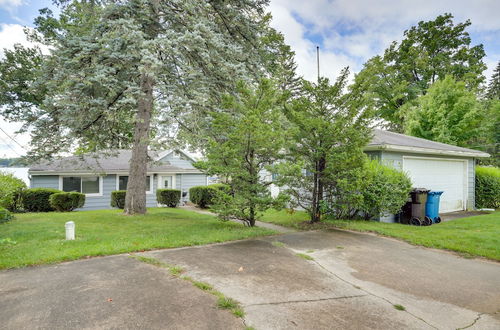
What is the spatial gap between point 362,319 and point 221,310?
1.50 metres

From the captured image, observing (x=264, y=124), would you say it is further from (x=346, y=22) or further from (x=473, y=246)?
(x=346, y=22)

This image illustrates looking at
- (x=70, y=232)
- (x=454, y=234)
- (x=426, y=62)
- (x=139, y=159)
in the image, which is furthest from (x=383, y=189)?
(x=426, y=62)

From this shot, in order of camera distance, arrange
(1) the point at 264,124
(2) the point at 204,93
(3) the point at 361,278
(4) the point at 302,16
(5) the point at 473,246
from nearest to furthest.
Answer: (3) the point at 361,278 < (5) the point at 473,246 < (1) the point at 264,124 < (2) the point at 204,93 < (4) the point at 302,16

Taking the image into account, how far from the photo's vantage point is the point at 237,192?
22.9 ft

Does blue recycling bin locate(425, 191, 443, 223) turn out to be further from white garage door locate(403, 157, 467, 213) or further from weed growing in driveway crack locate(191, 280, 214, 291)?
weed growing in driveway crack locate(191, 280, 214, 291)

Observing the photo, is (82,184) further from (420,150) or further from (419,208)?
(420,150)

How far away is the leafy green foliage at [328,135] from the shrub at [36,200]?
11.6m

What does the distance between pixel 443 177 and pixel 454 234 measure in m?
5.58

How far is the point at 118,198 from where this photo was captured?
14.4m

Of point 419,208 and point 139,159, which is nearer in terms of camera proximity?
point 419,208

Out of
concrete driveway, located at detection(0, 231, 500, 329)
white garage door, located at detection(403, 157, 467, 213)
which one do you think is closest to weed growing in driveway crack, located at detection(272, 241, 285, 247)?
concrete driveway, located at detection(0, 231, 500, 329)

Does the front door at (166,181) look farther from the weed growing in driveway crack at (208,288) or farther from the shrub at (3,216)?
the weed growing in driveway crack at (208,288)

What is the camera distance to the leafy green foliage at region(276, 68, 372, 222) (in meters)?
7.59

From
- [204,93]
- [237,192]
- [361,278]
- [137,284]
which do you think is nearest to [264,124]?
[237,192]
